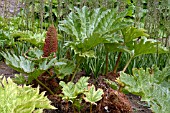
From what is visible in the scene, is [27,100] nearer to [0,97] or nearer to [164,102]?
[0,97]

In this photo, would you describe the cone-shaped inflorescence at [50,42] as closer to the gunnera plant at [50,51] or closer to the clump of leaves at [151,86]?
the gunnera plant at [50,51]

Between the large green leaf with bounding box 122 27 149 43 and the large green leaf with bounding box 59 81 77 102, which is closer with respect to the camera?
the large green leaf with bounding box 59 81 77 102

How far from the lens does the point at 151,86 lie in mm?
2436

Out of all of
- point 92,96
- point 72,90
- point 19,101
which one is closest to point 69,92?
point 72,90

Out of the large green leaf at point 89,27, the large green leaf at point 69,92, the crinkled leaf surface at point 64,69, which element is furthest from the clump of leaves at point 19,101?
the large green leaf at point 89,27

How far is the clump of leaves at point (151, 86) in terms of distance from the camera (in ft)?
7.25

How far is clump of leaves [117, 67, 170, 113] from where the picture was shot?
221cm

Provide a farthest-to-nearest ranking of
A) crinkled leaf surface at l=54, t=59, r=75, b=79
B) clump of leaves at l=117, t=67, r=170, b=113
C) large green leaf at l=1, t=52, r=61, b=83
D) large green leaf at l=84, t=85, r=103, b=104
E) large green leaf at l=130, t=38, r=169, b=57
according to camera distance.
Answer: large green leaf at l=130, t=38, r=169, b=57, crinkled leaf surface at l=54, t=59, r=75, b=79, large green leaf at l=1, t=52, r=61, b=83, large green leaf at l=84, t=85, r=103, b=104, clump of leaves at l=117, t=67, r=170, b=113

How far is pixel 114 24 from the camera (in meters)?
3.10

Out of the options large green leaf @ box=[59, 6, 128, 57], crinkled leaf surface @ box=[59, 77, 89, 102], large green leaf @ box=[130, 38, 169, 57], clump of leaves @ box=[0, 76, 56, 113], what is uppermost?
large green leaf @ box=[59, 6, 128, 57]

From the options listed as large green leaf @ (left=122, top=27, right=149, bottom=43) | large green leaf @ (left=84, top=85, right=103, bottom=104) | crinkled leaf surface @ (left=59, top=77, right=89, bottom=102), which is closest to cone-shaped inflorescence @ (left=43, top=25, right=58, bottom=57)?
crinkled leaf surface @ (left=59, top=77, right=89, bottom=102)

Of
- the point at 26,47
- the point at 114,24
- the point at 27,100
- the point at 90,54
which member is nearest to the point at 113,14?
the point at 114,24

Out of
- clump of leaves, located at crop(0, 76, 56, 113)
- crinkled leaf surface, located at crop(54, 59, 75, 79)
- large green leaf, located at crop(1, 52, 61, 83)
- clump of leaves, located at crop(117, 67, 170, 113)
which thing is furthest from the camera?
crinkled leaf surface, located at crop(54, 59, 75, 79)

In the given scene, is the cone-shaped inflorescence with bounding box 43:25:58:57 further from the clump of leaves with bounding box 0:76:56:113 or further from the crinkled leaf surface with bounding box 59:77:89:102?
the clump of leaves with bounding box 0:76:56:113
